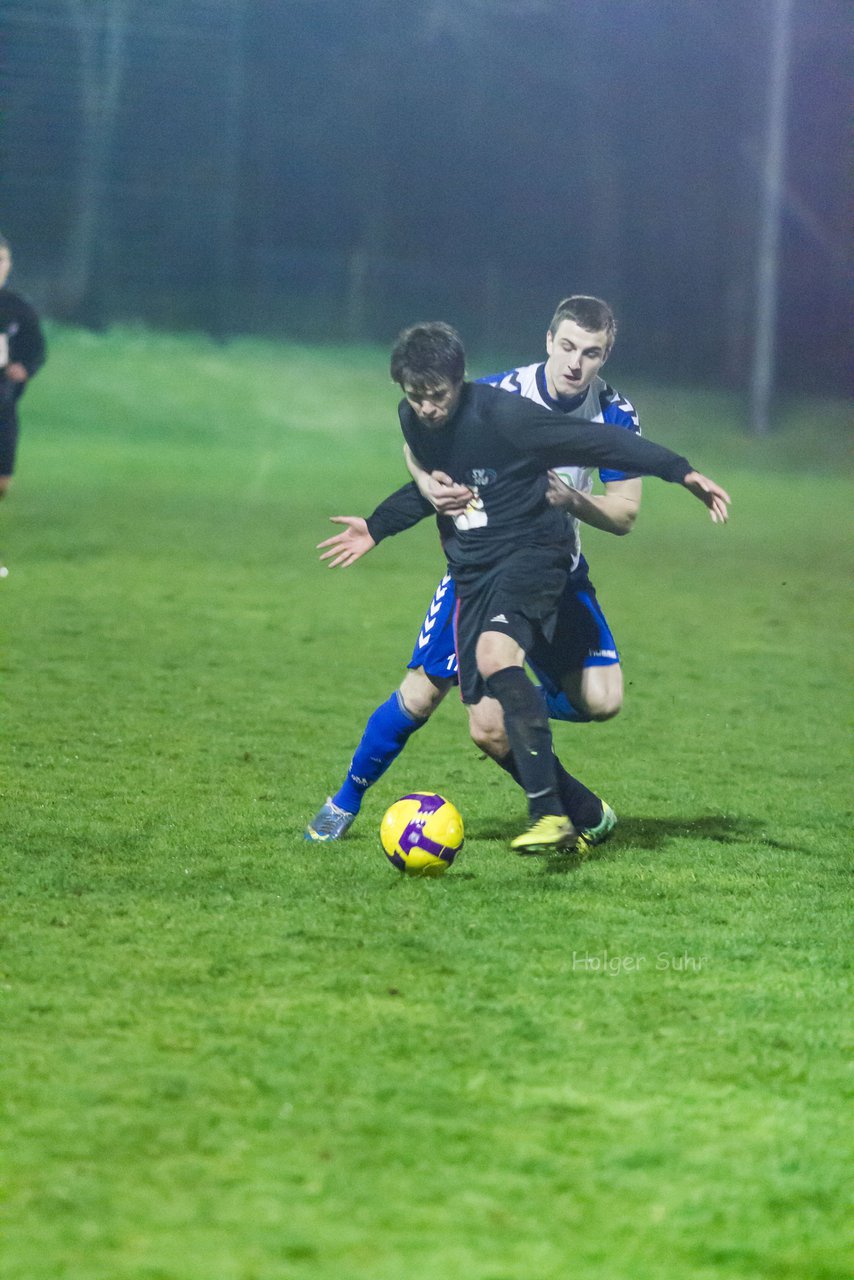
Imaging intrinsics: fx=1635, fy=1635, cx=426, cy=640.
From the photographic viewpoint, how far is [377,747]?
5.21 meters

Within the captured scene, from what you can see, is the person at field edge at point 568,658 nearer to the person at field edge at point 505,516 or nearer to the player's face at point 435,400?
the person at field edge at point 505,516

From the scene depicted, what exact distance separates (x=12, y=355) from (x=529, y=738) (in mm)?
7881

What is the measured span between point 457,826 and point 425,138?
920 inches

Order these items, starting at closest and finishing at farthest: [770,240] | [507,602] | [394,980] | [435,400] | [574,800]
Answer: [394,980], [435,400], [507,602], [574,800], [770,240]

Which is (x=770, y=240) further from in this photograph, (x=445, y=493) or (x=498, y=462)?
(x=445, y=493)

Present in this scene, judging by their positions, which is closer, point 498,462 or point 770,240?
point 498,462

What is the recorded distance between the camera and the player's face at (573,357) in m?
→ 5.25

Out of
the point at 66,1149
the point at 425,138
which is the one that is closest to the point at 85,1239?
the point at 66,1149

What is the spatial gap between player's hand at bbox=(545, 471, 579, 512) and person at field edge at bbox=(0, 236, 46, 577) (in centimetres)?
732

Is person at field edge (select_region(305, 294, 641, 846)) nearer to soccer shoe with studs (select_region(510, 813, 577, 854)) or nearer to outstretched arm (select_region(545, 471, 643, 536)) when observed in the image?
outstretched arm (select_region(545, 471, 643, 536))

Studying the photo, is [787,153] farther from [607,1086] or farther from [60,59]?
[607,1086]

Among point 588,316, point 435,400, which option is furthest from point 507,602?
point 588,316
